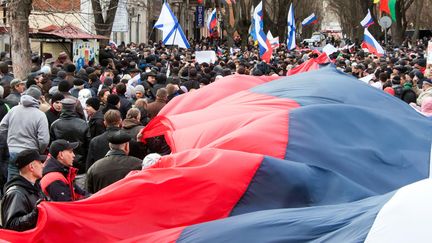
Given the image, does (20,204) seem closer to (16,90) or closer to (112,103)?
(112,103)

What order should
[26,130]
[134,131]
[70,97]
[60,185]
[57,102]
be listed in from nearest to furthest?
[60,185], [134,131], [26,130], [57,102], [70,97]

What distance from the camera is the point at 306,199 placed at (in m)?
5.19

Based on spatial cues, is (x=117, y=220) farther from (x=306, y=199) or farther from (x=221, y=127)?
(x=221, y=127)

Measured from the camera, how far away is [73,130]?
959cm

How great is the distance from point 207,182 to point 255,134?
109cm

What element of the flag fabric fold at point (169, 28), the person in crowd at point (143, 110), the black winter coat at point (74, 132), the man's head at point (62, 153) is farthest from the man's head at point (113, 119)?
the flag fabric fold at point (169, 28)

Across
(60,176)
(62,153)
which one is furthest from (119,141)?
(60,176)

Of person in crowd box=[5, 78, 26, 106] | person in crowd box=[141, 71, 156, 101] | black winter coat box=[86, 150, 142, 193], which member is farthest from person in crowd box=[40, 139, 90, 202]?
person in crowd box=[141, 71, 156, 101]

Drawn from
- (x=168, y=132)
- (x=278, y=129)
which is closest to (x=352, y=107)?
(x=278, y=129)

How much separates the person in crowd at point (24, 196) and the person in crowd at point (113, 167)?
0.92 meters

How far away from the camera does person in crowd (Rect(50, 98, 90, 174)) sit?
9562 mm

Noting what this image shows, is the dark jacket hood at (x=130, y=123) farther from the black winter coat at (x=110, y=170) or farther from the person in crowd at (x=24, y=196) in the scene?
the person in crowd at (x=24, y=196)

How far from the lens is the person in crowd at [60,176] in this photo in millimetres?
6754

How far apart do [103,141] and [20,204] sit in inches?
109
